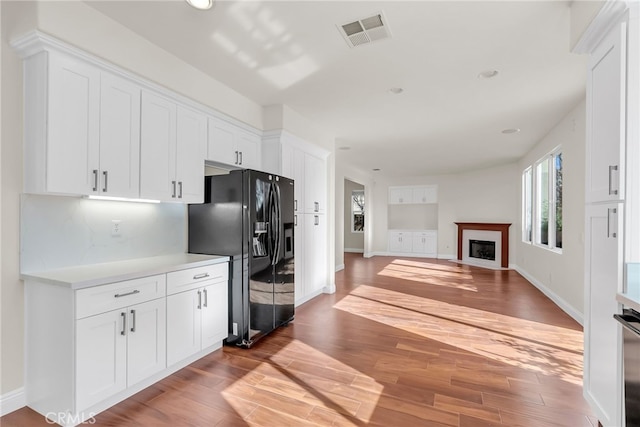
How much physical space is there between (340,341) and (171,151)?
8.29ft

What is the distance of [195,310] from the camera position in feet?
9.02

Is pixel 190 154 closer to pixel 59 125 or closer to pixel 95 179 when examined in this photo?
pixel 95 179

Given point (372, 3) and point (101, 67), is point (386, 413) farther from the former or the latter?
point (101, 67)

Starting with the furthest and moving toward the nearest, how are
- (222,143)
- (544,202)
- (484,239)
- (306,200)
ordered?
(484,239), (544,202), (306,200), (222,143)

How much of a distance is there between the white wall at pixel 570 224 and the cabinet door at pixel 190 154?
445 centimetres

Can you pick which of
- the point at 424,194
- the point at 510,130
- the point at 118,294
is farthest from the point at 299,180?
the point at 424,194

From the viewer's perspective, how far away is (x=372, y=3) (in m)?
2.14

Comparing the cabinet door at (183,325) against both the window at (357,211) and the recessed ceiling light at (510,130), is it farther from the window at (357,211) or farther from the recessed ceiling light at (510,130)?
the window at (357,211)

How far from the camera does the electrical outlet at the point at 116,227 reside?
2.65 m

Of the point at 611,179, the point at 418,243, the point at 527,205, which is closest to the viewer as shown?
the point at 611,179

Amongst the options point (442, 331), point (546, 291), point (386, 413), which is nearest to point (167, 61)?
point (386, 413)

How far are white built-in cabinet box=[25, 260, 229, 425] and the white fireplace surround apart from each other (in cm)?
Answer: 823

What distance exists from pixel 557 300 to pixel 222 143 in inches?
209

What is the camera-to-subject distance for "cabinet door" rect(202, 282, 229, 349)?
286cm
